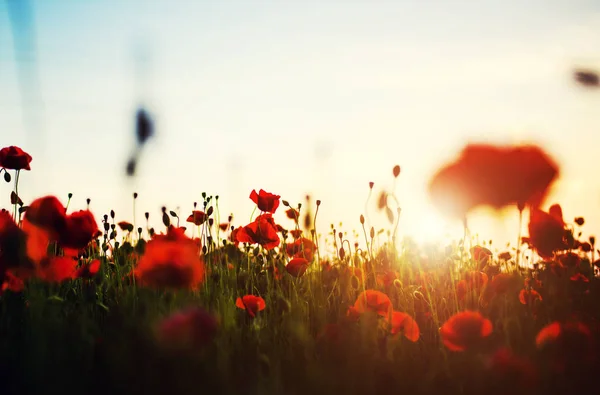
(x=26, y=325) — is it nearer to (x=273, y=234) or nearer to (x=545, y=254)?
(x=273, y=234)

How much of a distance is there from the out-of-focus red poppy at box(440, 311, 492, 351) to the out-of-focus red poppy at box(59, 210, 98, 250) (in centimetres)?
194

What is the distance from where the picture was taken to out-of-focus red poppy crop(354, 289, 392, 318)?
268 centimetres

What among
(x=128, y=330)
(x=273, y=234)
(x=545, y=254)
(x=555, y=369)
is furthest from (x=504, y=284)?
(x=128, y=330)

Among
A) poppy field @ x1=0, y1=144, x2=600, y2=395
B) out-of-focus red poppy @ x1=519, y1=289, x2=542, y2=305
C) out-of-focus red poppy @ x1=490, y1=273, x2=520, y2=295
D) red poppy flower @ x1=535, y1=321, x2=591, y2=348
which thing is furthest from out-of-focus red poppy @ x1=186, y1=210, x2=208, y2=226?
red poppy flower @ x1=535, y1=321, x2=591, y2=348

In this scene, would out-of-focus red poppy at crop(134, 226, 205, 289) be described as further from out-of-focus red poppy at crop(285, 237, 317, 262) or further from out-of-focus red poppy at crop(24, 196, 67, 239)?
out-of-focus red poppy at crop(285, 237, 317, 262)

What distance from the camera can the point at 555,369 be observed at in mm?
2332

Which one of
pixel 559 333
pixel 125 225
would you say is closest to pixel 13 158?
pixel 125 225

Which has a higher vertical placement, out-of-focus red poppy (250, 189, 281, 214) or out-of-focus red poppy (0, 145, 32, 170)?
out-of-focus red poppy (0, 145, 32, 170)

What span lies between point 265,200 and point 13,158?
1725 millimetres

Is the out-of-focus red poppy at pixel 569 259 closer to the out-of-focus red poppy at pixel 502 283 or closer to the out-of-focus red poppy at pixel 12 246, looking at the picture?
the out-of-focus red poppy at pixel 502 283

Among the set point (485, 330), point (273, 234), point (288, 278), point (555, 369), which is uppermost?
point (273, 234)

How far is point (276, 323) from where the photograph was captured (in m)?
3.20

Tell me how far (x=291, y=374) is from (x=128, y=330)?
0.79 meters

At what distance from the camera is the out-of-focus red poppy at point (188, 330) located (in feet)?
6.38
